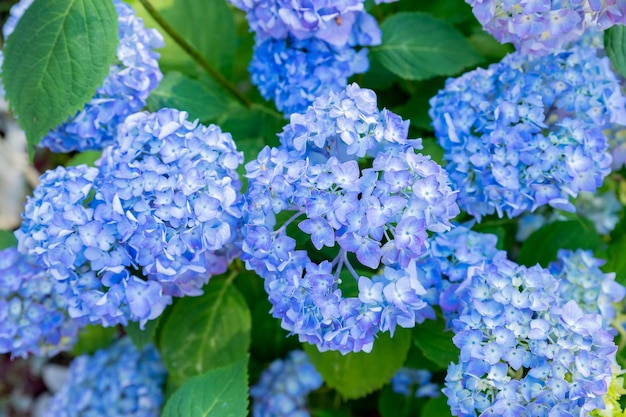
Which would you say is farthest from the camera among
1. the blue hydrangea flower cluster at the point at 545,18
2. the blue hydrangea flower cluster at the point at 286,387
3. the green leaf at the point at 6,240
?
the blue hydrangea flower cluster at the point at 286,387

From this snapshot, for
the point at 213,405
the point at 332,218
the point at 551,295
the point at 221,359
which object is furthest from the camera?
the point at 221,359

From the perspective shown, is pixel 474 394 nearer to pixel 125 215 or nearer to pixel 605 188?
pixel 125 215

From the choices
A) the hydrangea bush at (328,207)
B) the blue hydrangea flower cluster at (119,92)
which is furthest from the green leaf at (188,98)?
the blue hydrangea flower cluster at (119,92)

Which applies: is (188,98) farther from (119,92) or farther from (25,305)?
(25,305)

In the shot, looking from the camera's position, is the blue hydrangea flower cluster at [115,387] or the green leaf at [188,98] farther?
the blue hydrangea flower cluster at [115,387]

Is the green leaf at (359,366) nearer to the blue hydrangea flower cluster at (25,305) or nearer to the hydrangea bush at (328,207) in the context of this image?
the hydrangea bush at (328,207)

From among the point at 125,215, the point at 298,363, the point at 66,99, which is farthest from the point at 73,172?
the point at 298,363

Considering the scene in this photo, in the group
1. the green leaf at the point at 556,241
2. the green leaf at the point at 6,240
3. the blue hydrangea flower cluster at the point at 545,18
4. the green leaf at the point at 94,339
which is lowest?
the green leaf at the point at 94,339

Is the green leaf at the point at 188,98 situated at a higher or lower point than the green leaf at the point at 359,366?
higher
